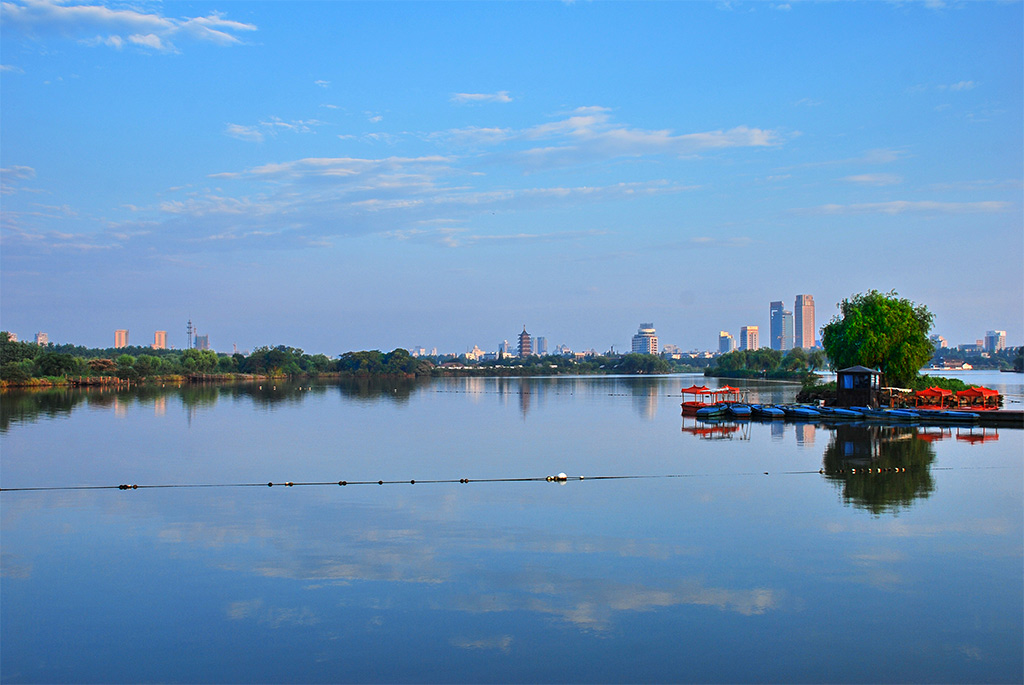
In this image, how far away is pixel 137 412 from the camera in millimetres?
45969

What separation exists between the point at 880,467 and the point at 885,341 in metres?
24.6

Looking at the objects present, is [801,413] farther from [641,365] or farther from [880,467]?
[641,365]

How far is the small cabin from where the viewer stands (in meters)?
41.1

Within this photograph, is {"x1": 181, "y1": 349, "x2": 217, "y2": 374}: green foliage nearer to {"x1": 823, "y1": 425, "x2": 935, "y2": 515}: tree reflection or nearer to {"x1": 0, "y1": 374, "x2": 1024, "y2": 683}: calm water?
{"x1": 0, "y1": 374, "x2": 1024, "y2": 683}: calm water

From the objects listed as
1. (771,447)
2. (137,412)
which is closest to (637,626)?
(771,447)

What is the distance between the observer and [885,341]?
44938mm

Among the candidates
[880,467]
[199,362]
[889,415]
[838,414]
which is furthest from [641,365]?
[880,467]

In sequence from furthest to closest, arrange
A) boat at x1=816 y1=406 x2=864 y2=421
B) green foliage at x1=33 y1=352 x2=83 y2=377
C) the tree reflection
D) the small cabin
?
green foliage at x1=33 y1=352 x2=83 y2=377
the small cabin
boat at x1=816 y1=406 x2=864 y2=421
the tree reflection

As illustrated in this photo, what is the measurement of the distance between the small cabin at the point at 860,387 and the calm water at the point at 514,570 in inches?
672

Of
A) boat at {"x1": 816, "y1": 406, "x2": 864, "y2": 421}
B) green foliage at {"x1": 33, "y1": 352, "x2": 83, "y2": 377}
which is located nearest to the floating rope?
boat at {"x1": 816, "y1": 406, "x2": 864, "y2": 421}

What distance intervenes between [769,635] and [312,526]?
29.2 ft

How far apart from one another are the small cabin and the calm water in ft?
56.0

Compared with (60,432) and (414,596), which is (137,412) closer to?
(60,432)

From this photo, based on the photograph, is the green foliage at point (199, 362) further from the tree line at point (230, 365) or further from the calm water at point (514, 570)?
the calm water at point (514, 570)
